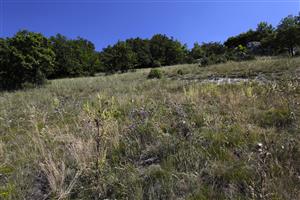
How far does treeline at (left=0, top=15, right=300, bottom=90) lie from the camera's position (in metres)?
15.0

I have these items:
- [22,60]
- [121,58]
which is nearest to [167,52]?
[121,58]

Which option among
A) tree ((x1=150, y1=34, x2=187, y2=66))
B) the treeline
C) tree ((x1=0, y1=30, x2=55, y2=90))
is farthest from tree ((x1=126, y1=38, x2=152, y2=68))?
tree ((x1=0, y1=30, x2=55, y2=90))

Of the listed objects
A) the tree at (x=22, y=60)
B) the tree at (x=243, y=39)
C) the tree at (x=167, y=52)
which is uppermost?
the tree at (x=243, y=39)

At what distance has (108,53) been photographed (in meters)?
30.9

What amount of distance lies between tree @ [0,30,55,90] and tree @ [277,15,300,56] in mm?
23205

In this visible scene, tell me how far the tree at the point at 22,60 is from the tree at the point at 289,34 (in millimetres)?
23205

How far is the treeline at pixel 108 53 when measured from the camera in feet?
49.1

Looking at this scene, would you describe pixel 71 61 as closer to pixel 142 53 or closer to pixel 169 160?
pixel 142 53

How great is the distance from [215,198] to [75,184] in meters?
1.36

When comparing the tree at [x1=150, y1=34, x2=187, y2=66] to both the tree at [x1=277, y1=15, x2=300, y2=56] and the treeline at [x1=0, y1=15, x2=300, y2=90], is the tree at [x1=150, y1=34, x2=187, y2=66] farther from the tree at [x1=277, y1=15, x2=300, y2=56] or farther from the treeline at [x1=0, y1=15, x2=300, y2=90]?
the tree at [x1=277, y1=15, x2=300, y2=56]

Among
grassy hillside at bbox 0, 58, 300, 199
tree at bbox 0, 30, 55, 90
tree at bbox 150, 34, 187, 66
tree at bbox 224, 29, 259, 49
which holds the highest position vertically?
tree at bbox 224, 29, 259, 49

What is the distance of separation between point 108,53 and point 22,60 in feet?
56.2

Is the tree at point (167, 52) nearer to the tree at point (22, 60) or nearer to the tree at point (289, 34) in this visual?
the tree at point (289, 34)

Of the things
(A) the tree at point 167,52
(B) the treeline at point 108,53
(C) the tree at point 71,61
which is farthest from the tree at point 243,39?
(C) the tree at point 71,61
